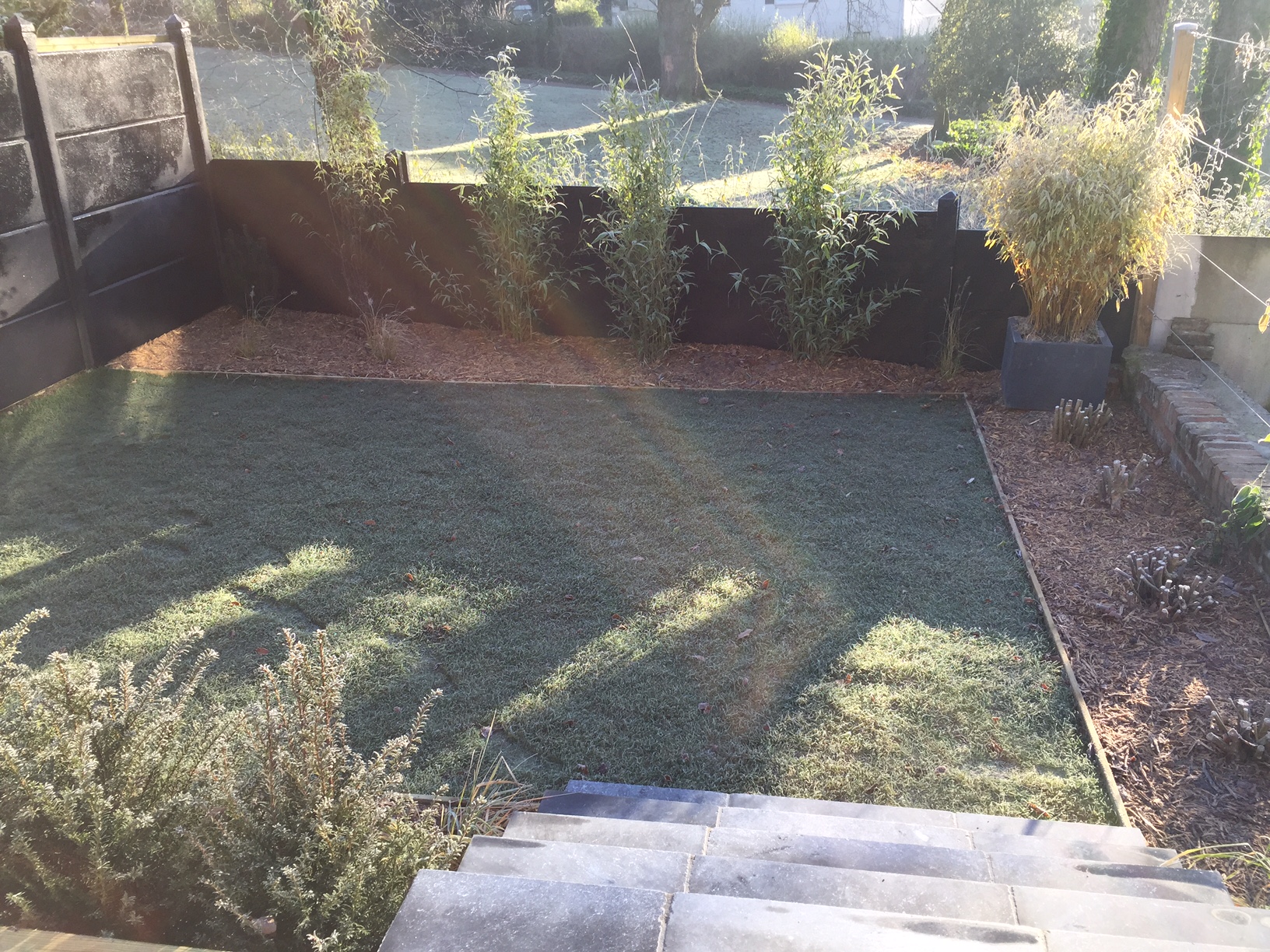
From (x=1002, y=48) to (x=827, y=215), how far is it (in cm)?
1111

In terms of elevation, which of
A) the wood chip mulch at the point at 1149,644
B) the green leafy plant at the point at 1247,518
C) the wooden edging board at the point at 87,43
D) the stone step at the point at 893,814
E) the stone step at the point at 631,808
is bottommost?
the wood chip mulch at the point at 1149,644

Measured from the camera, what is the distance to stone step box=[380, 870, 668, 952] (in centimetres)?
118

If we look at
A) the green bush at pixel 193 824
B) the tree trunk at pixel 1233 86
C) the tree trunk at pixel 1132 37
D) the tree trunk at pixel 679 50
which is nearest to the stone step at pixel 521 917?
the green bush at pixel 193 824

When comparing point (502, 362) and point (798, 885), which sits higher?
point (798, 885)

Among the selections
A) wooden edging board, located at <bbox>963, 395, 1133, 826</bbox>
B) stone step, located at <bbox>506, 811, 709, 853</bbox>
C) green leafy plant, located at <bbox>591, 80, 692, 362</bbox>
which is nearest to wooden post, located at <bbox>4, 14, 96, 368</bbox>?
green leafy plant, located at <bbox>591, 80, 692, 362</bbox>

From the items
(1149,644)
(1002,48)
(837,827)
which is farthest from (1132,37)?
(837,827)

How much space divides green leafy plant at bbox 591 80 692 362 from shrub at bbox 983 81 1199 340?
6.12 feet

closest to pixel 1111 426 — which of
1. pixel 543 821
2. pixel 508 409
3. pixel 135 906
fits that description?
pixel 508 409

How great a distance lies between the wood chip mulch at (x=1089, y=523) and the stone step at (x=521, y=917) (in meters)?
1.76

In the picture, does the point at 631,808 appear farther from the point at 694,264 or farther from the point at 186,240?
the point at 186,240

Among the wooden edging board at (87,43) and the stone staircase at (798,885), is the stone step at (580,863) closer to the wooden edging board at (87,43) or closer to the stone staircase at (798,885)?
the stone staircase at (798,885)

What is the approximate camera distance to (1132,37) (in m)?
9.41

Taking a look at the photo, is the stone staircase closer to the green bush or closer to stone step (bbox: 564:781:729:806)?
stone step (bbox: 564:781:729:806)

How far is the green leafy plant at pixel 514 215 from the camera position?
5988 millimetres
